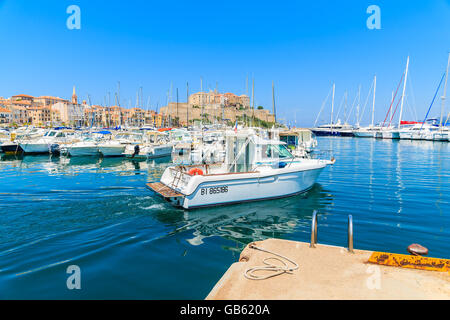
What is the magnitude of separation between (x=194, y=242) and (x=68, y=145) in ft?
94.2

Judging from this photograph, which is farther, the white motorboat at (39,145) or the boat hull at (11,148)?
the boat hull at (11,148)

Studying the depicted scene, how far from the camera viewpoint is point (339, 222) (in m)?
9.26

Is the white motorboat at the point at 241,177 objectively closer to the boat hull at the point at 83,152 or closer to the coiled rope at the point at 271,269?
the coiled rope at the point at 271,269

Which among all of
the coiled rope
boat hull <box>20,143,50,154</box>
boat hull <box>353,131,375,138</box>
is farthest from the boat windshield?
boat hull <box>353,131,375,138</box>

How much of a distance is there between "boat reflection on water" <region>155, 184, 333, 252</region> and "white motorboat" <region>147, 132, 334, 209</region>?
0.39m

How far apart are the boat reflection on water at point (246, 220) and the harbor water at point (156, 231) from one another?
3 centimetres

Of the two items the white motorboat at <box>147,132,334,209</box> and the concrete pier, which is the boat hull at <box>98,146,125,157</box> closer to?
the white motorboat at <box>147,132,334,209</box>

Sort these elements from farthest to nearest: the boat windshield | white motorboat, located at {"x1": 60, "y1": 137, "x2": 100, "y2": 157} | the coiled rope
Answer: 1. white motorboat, located at {"x1": 60, "y1": 137, "x2": 100, "y2": 157}
2. the boat windshield
3. the coiled rope

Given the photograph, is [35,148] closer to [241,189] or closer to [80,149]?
[80,149]

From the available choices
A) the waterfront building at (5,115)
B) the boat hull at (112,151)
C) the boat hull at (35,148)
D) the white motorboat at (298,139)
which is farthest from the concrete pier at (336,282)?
the waterfront building at (5,115)

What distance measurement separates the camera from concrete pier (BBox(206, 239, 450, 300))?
3.53 m

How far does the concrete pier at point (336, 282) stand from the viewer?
3531 millimetres
